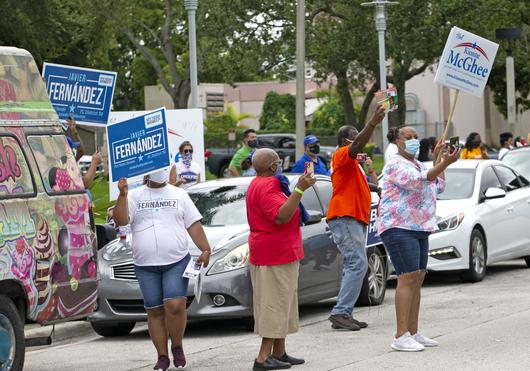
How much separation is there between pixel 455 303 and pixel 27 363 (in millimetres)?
5160

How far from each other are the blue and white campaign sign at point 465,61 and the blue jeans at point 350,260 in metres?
1.89

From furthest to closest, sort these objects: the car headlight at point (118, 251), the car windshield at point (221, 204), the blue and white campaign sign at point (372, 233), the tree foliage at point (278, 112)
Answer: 1. the tree foliage at point (278, 112)
2. the blue and white campaign sign at point (372, 233)
3. the car windshield at point (221, 204)
4. the car headlight at point (118, 251)

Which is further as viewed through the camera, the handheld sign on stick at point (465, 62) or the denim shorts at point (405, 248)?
the handheld sign on stick at point (465, 62)

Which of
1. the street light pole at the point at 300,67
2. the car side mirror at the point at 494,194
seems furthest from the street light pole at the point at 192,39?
the car side mirror at the point at 494,194

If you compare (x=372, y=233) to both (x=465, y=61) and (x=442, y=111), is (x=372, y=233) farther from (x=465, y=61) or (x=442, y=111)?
(x=442, y=111)

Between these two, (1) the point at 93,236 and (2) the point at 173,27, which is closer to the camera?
(1) the point at 93,236

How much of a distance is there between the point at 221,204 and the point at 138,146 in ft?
9.15

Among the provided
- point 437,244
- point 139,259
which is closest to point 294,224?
point 139,259

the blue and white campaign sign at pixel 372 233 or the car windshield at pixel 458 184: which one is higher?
the car windshield at pixel 458 184

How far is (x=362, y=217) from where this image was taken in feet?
39.8

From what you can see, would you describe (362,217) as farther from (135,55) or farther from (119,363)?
(135,55)

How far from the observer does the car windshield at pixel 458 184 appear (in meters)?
16.8

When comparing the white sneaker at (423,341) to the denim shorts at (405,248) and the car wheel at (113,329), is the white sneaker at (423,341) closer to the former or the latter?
the denim shorts at (405,248)

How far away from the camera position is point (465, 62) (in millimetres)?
13031
